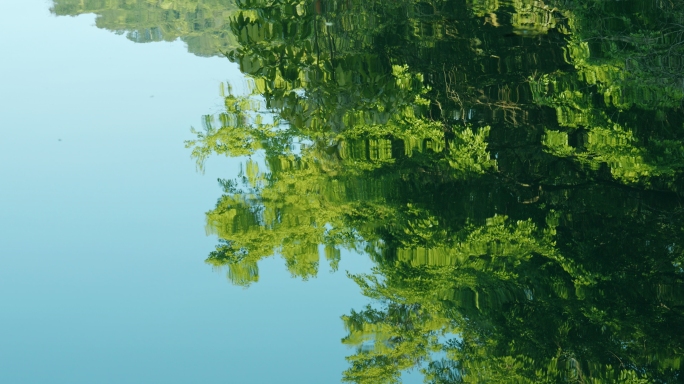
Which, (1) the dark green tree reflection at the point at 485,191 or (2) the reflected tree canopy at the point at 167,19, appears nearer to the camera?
(1) the dark green tree reflection at the point at 485,191

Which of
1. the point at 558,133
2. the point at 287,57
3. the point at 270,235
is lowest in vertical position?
the point at 270,235

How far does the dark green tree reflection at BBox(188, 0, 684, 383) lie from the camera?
8.91 m

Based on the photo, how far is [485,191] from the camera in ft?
37.9

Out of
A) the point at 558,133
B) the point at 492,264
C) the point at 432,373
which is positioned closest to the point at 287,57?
the point at 558,133

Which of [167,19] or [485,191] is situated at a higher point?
[167,19]

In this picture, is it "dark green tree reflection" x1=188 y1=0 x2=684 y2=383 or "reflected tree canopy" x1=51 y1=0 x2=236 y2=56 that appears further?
"reflected tree canopy" x1=51 y1=0 x2=236 y2=56

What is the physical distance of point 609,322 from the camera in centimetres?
885

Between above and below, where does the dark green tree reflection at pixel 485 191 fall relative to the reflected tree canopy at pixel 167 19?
below

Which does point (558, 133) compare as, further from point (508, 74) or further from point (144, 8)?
point (144, 8)

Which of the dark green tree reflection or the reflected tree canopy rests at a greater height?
the reflected tree canopy

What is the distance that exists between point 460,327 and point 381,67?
7840 mm

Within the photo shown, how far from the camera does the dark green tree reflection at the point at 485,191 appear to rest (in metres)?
8.91

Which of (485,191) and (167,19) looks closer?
(485,191)

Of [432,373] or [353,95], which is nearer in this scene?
[432,373]
